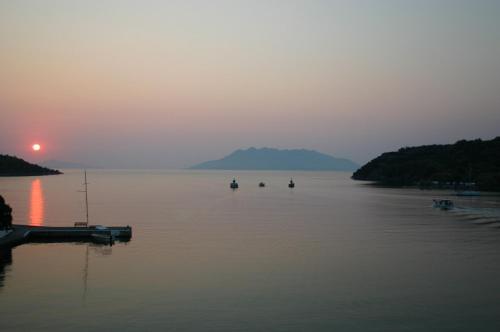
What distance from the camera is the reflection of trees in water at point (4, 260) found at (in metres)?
35.1

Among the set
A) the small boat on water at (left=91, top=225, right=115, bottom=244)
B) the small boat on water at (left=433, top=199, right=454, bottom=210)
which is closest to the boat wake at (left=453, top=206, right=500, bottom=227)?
the small boat on water at (left=433, top=199, right=454, bottom=210)

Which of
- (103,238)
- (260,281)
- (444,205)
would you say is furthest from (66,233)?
(444,205)

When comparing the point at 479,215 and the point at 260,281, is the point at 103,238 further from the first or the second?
the point at 479,215

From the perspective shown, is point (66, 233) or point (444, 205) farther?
point (444, 205)

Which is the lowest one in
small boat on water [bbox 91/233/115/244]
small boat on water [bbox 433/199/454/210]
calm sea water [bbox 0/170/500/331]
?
calm sea water [bbox 0/170/500/331]

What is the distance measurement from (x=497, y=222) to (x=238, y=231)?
37.3 meters

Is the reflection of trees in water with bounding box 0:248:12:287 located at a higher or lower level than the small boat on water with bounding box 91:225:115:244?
lower

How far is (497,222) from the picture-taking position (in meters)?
70.8

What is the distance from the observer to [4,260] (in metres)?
40.2

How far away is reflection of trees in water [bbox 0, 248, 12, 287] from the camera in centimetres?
3506

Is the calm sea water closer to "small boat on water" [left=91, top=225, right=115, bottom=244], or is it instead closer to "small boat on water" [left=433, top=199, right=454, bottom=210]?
"small boat on water" [left=91, top=225, right=115, bottom=244]

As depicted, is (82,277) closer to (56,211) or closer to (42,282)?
(42,282)

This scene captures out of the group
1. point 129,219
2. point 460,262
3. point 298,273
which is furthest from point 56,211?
point 460,262

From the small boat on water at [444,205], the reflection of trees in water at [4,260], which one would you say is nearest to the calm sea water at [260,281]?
the reflection of trees in water at [4,260]
